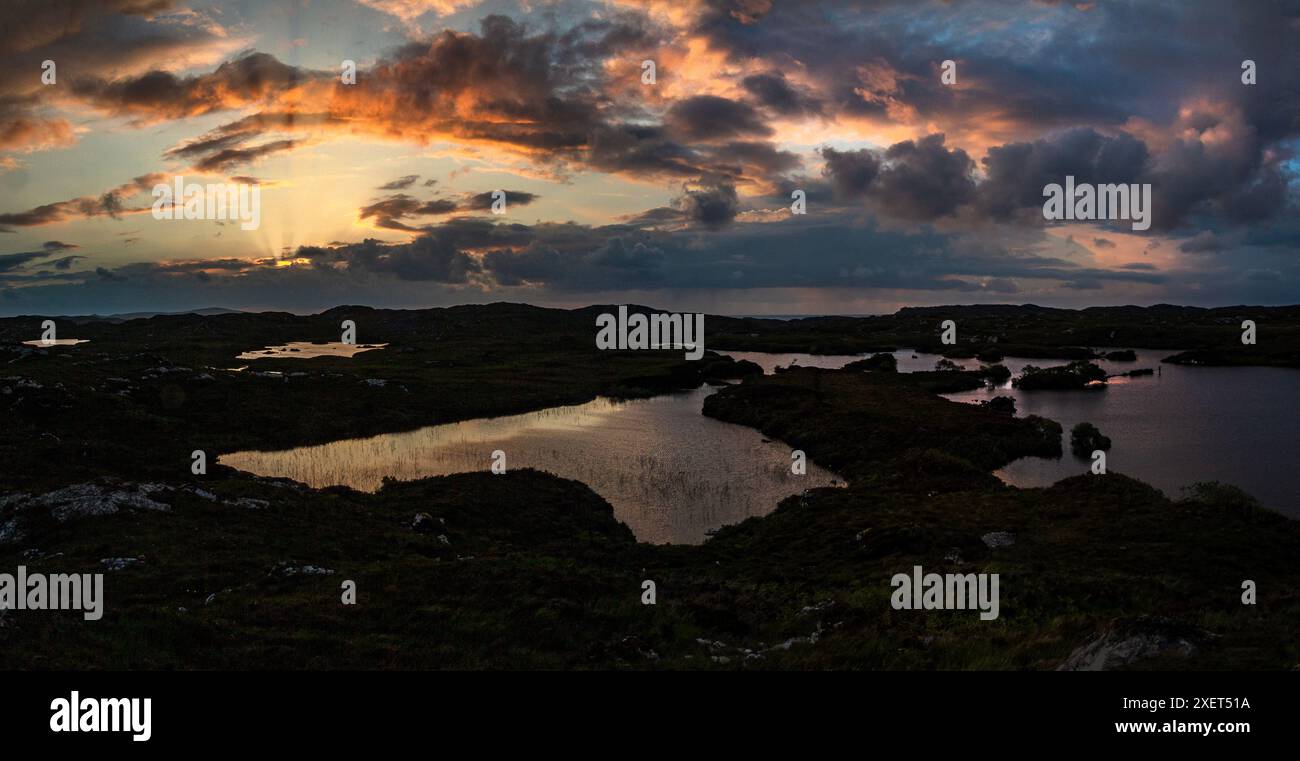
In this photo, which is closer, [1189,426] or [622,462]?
[622,462]

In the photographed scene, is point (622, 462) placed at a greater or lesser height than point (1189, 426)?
lesser

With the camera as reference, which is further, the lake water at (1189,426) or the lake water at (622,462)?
the lake water at (1189,426)

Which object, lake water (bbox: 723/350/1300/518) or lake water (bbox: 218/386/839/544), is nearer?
lake water (bbox: 218/386/839/544)

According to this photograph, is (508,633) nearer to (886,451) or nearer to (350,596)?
(350,596)
